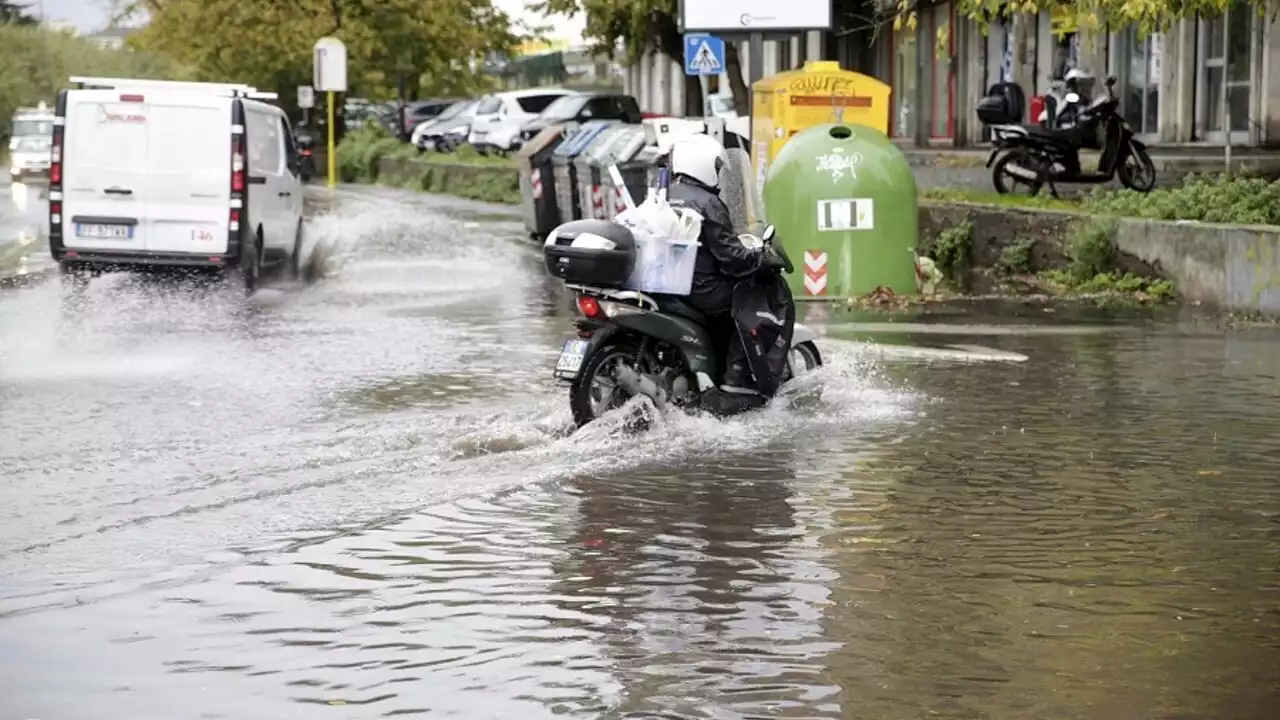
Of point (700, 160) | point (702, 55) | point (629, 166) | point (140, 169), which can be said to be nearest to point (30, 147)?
point (702, 55)

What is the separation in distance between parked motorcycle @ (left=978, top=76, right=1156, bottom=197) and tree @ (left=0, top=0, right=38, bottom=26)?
240ft

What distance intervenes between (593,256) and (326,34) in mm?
48680

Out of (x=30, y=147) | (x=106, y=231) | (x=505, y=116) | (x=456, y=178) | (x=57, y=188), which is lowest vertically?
(x=106, y=231)

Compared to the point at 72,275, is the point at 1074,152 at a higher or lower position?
higher

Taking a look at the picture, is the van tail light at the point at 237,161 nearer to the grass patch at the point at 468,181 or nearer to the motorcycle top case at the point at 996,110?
the motorcycle top case at the point at 996,110

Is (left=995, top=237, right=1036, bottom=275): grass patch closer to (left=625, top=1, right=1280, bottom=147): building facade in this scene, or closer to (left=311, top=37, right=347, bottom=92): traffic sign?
(left=625, top=1, right=1280, bottom=147): building facade

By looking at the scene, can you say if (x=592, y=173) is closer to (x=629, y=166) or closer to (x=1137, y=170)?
(x=629, y=166)

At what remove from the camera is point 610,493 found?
9266 mm

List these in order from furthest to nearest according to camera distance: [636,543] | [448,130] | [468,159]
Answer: [448,130]
[468,159]
[636,543]

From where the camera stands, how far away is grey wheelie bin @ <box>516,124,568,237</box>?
2803 centimetres

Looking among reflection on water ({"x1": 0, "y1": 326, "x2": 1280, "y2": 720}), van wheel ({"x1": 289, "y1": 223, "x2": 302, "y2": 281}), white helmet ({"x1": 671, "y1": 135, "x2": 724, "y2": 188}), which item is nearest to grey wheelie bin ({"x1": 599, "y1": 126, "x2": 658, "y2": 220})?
van wheel ({"x1": 289, "y1": 223, "x2": 302, "y2": 281})

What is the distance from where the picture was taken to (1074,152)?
23734 millimetres

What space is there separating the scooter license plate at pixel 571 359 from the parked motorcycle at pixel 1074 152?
13573 millimetres

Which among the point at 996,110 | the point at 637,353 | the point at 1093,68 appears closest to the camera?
the point at 637,353
